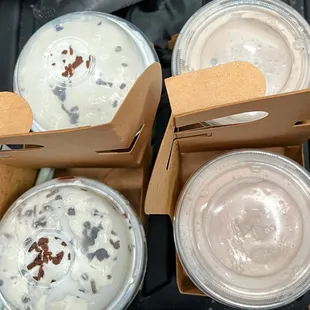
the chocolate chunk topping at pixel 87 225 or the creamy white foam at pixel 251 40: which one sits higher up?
the creamy white foam at pixel 251 40

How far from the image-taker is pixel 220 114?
0.73 m

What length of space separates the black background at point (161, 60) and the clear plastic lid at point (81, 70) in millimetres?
165

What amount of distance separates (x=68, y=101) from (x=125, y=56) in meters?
0.13

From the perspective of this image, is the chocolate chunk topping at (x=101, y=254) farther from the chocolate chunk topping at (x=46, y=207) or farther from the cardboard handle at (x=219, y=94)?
the cardboard handle at (x=219, y=94)

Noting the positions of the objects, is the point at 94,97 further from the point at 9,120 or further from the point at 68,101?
the point at 9,120

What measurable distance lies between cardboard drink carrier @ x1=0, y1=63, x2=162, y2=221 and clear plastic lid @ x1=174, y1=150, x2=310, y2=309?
14 centimetres

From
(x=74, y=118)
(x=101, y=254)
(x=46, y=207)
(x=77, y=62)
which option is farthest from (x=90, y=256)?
(x=77, y=62)

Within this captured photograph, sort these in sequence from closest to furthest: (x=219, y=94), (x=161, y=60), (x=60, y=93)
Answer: (x=219, y=94) → (x=60, y=93) → (x=161, y=60)

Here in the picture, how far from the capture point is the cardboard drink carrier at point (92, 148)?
2.42ft

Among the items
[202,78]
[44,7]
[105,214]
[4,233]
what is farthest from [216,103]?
[44,7]

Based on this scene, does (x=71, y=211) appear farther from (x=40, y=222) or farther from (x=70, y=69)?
(x=70, y=69)

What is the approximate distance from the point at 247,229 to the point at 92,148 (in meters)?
0.30

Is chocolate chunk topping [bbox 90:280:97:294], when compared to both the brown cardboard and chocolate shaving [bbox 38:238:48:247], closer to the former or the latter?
chocolate shaving [bbox 38:238:48:247]

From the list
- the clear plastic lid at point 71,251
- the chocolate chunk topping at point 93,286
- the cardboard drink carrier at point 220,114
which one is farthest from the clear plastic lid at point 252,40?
the chocolate chunk topping at point 93,286
